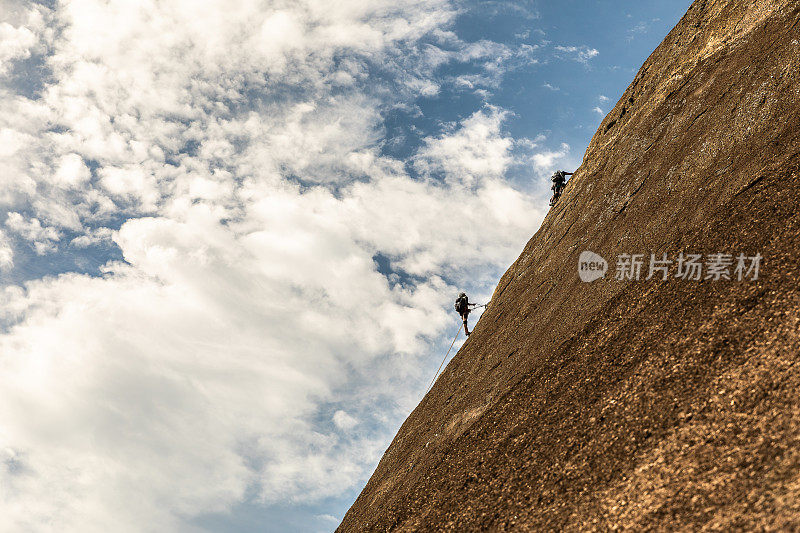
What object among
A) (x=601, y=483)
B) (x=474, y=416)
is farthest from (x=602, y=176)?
(x=601, y=483)

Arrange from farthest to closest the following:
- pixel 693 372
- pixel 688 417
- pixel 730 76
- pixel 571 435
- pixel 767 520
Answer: pixel 730 76
pixel 571 435
pixel 693 372
pixel 688 417
pixel 767 520

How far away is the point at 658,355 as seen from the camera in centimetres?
1102

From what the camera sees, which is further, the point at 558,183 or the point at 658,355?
the point at 558,183

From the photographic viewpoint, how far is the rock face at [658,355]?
8.52 metres

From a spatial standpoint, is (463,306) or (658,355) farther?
(463,306)

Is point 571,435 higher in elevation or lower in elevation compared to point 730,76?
lower

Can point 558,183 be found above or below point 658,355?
above

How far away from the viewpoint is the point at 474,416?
48.5ft

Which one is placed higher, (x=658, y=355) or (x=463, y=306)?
(x=463, y=306)

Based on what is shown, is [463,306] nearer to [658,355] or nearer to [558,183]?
[558,183]

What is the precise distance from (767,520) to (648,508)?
65.7 inches

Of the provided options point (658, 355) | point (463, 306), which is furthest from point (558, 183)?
point (658, 355)

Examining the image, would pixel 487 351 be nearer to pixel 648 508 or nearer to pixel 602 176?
pixel 602 176

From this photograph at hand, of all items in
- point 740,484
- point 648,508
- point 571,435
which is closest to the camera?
point 740,484
